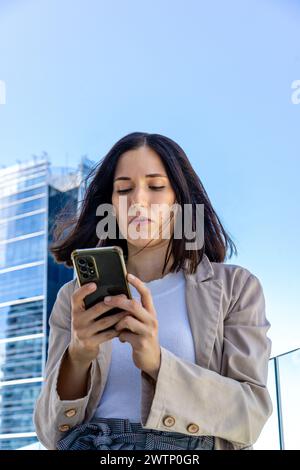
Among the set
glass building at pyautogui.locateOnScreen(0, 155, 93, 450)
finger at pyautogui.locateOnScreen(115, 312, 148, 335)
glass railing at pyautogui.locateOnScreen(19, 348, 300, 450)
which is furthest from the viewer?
glass building at pyautogui.locateOnScreen(0, 155, 93, 450)

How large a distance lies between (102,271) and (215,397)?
282 mm

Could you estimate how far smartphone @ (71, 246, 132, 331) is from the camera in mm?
997

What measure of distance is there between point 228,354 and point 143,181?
1.27ft

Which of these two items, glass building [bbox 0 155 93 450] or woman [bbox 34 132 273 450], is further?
glass building [bbox 0 155 93 450]

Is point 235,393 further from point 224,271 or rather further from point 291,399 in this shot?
point 291,399

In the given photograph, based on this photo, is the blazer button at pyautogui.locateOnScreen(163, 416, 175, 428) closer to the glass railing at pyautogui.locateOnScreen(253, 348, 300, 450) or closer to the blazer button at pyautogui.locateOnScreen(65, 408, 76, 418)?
the blazer button at pyautogui.locateOnScreen(65, 408, 76, 418)

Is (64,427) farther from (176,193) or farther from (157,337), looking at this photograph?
(176,193)

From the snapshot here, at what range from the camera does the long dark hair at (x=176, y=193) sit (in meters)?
1.32

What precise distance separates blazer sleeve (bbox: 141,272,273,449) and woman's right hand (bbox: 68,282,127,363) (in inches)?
3.7

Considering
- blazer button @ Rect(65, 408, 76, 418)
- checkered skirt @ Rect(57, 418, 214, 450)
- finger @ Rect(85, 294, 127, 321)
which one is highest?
finger @ Rect(85, 294, 127, 321)

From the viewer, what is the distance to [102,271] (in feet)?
3.32

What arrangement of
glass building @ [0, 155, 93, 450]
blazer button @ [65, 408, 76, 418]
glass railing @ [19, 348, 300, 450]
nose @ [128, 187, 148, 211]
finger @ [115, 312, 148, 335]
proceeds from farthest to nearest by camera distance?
glass building @ [0, 155, 93, 450] → glass railing @ [19, 348, 300, 450] → nose @ [128, 187, 148, 211] → blazer button @ [65, 408, 76, 418] → finger @ [115, 312, 148, 335]

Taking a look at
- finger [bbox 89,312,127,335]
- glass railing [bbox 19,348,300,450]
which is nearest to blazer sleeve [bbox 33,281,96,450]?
finger [bbox 89,312,127,335]

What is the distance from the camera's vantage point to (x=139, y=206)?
1.22 metres
